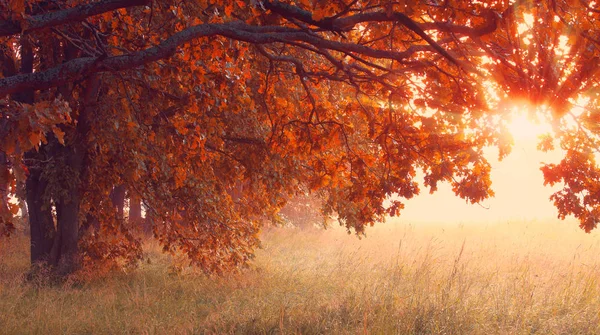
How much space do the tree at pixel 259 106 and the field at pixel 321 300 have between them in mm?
917

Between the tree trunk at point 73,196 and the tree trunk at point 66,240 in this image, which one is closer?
the tree trunk at point 73,196

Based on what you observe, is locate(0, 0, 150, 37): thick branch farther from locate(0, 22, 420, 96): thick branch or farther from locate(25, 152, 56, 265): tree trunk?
locate(25, 152, 56, 265): tree trunk

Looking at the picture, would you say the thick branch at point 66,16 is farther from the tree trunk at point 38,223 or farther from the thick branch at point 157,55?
the tree trunk at point 38,223

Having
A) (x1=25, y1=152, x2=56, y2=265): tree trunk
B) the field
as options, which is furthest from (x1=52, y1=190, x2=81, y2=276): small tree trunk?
the field

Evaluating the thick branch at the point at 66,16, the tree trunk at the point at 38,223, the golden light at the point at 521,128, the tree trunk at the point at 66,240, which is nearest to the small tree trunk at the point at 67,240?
the tree trunk at the point at 66,240

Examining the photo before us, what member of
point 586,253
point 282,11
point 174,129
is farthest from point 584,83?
point 586,253

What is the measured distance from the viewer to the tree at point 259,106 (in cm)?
399

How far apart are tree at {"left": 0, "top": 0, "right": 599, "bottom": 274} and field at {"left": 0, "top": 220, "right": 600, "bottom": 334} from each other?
3.01 feet

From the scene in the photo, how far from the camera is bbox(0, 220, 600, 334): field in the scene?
6.46 meters

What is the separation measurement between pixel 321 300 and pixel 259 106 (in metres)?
3.05

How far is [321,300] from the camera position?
7.94 meters

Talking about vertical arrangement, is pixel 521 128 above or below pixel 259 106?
below

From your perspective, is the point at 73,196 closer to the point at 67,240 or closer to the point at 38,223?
the point at 67,240

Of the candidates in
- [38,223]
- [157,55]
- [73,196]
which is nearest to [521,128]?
[157,55]
